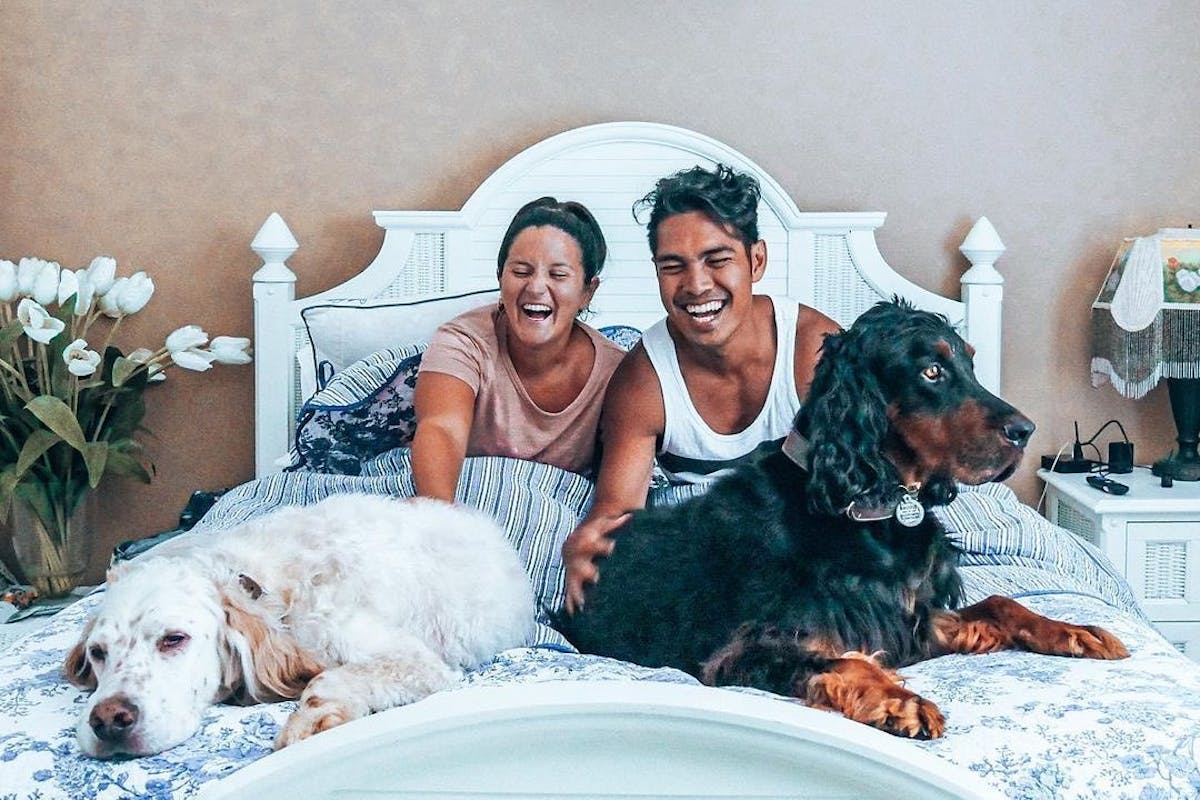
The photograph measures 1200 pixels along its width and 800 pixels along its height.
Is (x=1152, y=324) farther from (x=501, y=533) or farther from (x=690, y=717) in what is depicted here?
(x=690, y=717)

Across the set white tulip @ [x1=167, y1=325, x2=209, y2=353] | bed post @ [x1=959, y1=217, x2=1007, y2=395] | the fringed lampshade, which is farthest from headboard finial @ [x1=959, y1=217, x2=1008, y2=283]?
white tulip @ [x1=167, y1=325, x2=209, y2=353]

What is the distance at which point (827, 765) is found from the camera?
1060mm

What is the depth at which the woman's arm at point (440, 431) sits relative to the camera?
1.95m

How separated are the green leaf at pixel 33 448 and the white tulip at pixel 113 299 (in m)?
0.33

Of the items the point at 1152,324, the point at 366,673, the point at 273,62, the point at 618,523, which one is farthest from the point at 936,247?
the point at 366,673

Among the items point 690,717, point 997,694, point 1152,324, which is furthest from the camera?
point 1152,324

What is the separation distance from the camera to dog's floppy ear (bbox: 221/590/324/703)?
4.24 ft

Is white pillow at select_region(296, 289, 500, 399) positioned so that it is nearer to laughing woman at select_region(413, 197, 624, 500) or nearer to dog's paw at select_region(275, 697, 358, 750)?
laughing woman at select_region(413, 197, 624, 500)

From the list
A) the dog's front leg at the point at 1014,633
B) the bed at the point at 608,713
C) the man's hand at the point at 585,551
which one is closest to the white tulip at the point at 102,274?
the bed at the point at 608,713

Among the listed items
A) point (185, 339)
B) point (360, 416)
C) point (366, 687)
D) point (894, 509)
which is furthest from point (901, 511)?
point (185, 339)

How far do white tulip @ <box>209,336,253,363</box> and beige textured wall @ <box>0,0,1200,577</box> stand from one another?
27 centimetres

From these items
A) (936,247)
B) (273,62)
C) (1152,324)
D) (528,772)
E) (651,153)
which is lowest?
(528,772)

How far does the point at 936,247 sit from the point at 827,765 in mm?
1986

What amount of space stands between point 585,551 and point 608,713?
2.30ft
